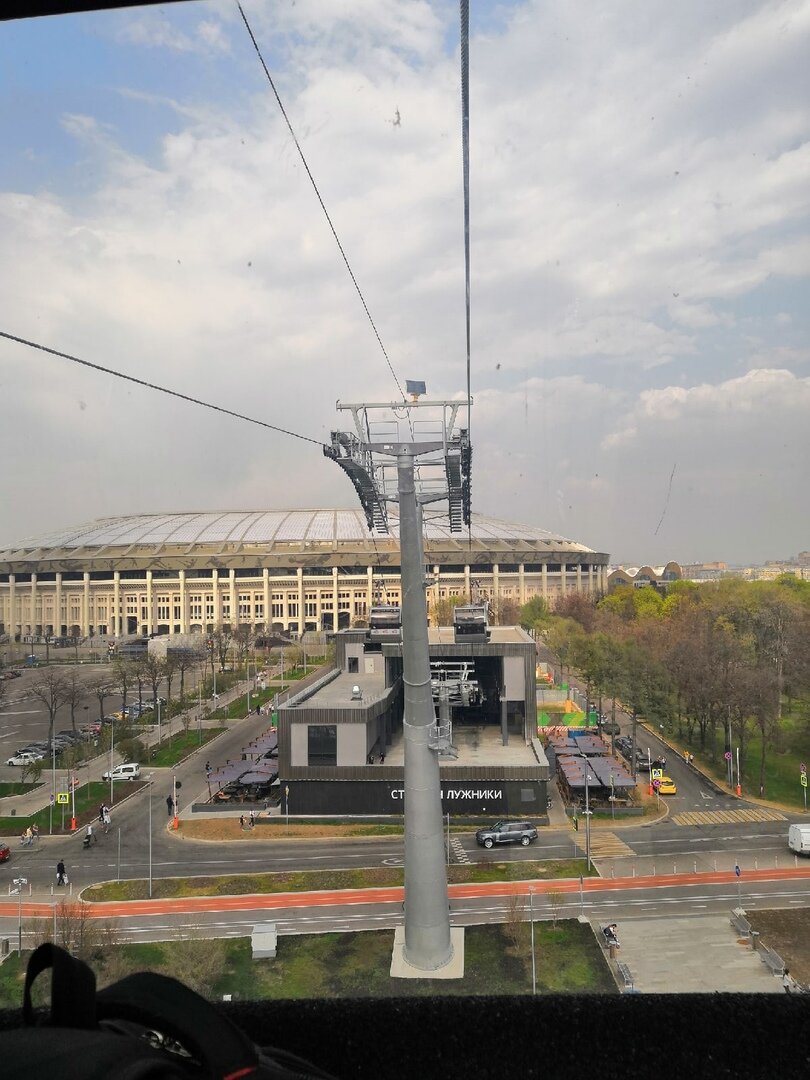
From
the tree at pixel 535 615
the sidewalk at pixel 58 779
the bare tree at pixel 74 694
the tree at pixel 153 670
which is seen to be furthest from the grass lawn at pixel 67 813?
the tree at pixel 535 615

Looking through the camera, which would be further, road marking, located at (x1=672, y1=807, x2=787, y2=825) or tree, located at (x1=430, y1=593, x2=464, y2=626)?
tree, located at (x1=430, y1=593, x2=464, y2=626)

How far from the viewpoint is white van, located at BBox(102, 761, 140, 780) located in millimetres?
9922

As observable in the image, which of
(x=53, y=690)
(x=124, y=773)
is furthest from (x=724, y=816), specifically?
(x=53, y=690)

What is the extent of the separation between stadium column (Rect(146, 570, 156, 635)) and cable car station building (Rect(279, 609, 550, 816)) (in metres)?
18.4

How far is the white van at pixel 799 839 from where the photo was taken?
256 inches

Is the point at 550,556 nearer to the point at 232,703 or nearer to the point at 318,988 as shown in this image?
the point at 232,703

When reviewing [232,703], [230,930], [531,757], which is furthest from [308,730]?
[232,703]

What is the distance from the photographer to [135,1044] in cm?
38

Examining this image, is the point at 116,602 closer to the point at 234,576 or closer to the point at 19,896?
the point at 234,576

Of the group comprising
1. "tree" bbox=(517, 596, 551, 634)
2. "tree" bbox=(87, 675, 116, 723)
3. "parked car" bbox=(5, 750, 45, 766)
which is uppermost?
"tree" bbox=(517, 596, 551, 634)

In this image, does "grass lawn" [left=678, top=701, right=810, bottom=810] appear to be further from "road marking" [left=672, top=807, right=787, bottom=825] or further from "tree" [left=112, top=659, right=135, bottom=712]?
"tree" [left=112, top=659, right=135, bottom=712]

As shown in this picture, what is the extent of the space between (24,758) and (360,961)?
8350 millimetres

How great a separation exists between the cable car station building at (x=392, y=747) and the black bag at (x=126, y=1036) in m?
6.57

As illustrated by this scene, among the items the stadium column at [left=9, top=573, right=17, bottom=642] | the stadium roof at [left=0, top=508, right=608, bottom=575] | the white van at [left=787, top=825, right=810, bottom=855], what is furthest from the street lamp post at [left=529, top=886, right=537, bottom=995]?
the stadium column at [left=9, top=573, right=17, bottom=642]
